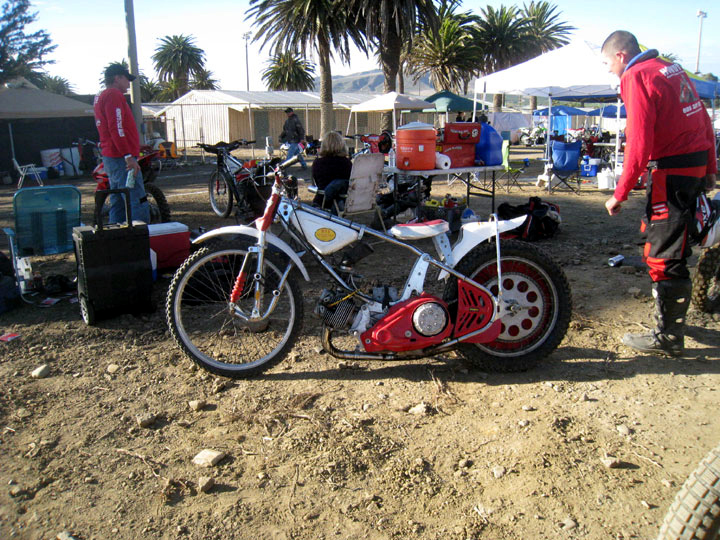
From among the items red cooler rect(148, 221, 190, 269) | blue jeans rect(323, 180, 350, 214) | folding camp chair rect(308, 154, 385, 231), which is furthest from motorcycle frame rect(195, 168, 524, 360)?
blue jeans rect(323, 180, 350, 214)

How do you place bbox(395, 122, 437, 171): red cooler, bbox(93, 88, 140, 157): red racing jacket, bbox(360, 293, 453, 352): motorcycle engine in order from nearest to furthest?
bbox(360, 293, 453, 352): motorcycle engine
bbox(93, 88, 140, 157): red racing jacket
bbox(395, 122, 437, 171): red cooler

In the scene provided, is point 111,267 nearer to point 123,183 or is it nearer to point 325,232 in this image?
point 325,232

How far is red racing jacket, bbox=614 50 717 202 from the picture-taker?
3318 millimetres

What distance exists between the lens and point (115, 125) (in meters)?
5.91

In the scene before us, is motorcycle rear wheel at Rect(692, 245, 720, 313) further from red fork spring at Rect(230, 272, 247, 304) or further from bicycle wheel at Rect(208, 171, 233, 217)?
bicycle wheel at Rect(208, 171, 233, 217)

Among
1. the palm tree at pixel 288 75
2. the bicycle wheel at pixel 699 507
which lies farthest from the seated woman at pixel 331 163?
the palm tree at pixel 288 75

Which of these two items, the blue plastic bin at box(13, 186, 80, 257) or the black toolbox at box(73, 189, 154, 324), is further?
the blue plastic bin at box(13, 186, 80, 257)

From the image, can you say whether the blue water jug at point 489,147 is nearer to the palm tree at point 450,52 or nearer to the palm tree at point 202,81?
the palm tree at point 450,52

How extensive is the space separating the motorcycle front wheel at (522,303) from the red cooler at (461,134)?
3718 millimetres

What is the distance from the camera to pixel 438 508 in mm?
2295

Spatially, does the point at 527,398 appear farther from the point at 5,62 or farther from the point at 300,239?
the point at 5,62

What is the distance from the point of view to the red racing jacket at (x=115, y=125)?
5.92 meters

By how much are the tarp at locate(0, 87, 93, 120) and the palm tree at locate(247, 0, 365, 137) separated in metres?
9.53

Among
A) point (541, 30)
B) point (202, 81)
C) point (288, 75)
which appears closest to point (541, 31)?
point (541, 30)
